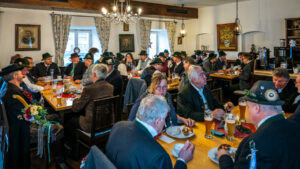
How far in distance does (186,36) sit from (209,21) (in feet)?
5.55

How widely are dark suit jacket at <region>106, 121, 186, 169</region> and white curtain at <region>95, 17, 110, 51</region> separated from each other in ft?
29.5

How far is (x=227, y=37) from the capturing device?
432 inches

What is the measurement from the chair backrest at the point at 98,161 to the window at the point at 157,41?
1122 centimetres

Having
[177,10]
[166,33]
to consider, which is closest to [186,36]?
[166,33]

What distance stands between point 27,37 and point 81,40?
7.58ft

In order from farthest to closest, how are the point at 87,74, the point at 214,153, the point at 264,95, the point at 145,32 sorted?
the point at 145,32 < the point at 87,74 < the point at 214,153 < the point at 264,95

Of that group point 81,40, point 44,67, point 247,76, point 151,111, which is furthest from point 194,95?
point 81,40

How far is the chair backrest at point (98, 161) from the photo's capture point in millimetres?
1371

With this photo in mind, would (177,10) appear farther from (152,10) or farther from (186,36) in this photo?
(186,36)

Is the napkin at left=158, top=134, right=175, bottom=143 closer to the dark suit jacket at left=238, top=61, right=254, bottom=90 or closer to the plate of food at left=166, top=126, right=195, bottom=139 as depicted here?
the plate of food at left=166, top=126, right=195, bottom=139

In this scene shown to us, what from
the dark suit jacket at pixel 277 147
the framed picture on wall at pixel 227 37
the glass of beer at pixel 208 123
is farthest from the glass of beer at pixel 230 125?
the framed picture on wall at pixel 227 37

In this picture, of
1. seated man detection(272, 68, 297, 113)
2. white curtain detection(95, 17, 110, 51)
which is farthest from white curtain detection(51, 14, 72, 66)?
seated man detection(272, 68, 297, 113)

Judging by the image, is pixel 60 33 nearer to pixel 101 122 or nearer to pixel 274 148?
pixel 101 122

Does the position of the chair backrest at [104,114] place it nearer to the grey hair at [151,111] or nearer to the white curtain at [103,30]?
the grey hair at [151,111]
